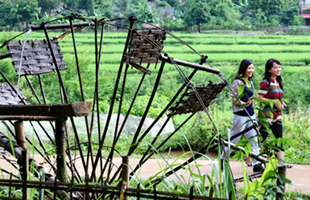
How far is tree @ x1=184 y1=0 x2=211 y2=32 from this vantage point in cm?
1897

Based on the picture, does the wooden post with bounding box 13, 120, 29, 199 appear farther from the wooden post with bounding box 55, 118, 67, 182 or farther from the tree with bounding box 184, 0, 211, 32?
the tree with bounding box 184, 0, 211, 32

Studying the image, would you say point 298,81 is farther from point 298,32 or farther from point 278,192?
point 298,32

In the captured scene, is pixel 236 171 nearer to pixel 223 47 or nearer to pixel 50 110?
pixel 50 110

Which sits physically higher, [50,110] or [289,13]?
[289,13]

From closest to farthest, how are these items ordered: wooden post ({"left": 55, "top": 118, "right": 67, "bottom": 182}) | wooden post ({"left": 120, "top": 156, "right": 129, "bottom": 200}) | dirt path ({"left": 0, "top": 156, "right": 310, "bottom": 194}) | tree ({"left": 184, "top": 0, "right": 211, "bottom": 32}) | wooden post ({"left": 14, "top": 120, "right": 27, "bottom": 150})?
wooden post ({"left": 120, "top": 156, "right": 129, "bottom": 200}) < wooden post ({"left": 14, "top": 120, "right": 27, "bottom": 150}) < wooden post ({"left": 55, "top": 118, "right": 67, "bottom": 182}) < dirt path ({"left": 0, "top": 156, "right": 310, "bottom": 194}) < tree ({"left": 184, "top": 0, "right": 211, "bottom": 32})

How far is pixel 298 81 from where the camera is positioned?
9.55 metres

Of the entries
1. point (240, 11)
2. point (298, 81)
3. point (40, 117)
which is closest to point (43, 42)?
point (40, 117)

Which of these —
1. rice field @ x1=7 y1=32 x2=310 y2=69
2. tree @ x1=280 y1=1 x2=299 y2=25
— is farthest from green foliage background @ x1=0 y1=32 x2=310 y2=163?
tree @ x1=280 y1=1 x2=299 y2=25

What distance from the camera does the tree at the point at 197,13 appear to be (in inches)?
747

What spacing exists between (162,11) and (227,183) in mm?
17787

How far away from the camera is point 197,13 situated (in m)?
19.3

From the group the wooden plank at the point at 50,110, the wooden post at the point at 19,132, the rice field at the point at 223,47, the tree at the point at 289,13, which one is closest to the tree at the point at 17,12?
the rice field at the point at 223,47

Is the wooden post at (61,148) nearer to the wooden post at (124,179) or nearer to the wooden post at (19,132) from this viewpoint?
the wooden post at (19,132)

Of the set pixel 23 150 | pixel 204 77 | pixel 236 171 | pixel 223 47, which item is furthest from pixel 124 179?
pixel 223 47
